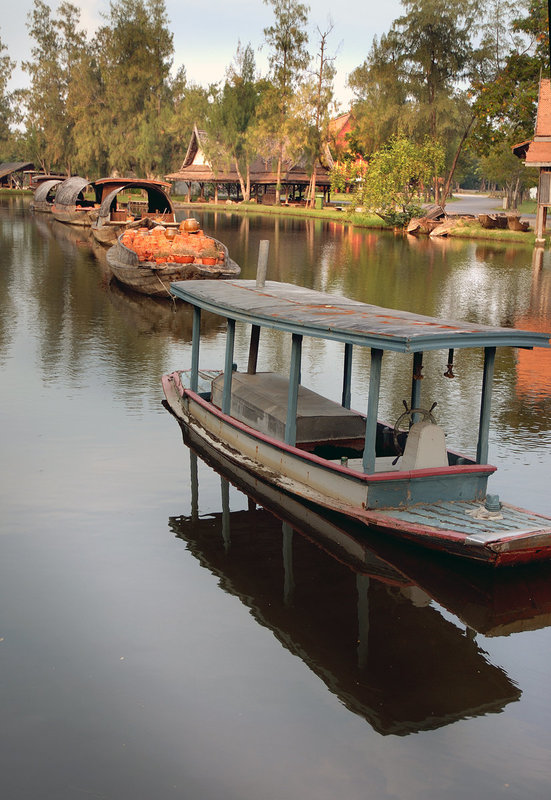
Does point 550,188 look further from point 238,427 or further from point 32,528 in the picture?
point 32,528

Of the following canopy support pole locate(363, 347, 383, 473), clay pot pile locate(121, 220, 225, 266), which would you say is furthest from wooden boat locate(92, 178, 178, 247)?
canopy support pole locate(363, 347, 383, 473)

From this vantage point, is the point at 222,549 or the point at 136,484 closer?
the point at 222,549

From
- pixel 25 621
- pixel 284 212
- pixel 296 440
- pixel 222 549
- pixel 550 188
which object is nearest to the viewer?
pixel 25 621

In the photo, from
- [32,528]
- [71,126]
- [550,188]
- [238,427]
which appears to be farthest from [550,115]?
Result: [71,126]

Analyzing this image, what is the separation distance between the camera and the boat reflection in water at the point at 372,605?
23.6ft

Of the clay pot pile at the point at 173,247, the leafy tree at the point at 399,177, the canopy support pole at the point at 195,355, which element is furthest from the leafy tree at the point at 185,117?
the canopy support pole at the point at 195,355

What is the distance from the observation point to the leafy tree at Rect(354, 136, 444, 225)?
59844 mm

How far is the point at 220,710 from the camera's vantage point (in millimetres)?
6816

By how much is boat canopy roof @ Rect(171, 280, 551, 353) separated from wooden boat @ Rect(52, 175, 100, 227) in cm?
4048

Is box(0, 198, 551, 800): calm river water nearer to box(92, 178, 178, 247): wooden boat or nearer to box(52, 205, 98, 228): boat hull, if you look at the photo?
box(92, 178, 178, 247): wooden boat

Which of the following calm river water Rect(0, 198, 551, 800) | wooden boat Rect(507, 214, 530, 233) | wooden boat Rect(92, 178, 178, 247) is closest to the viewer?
calm river water Rect(0, 198, 551, 800)

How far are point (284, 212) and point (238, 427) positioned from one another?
65757 mm

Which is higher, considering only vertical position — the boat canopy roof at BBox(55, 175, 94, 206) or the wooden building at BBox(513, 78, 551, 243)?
the wooden building at BBox(513, 78, 551, 243)

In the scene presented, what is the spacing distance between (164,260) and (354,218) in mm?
41606
